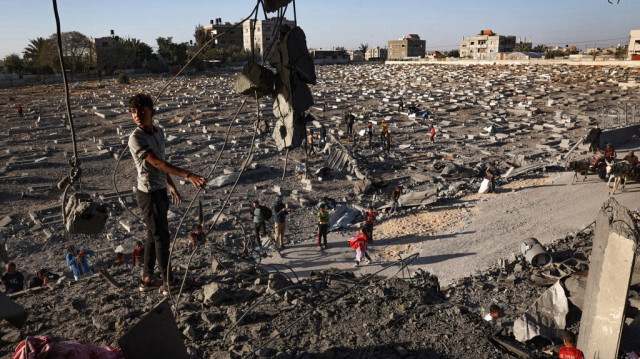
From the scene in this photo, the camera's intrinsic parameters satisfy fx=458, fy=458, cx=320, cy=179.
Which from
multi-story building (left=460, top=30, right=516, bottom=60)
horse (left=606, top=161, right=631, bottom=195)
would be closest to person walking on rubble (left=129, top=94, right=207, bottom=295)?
horse (left=606, top=161, right=631, bottom=195)

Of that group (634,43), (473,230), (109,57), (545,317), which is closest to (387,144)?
(473,230)

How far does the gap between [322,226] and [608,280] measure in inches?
256

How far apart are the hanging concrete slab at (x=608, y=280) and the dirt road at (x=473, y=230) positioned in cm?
371

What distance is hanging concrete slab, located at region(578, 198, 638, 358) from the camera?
4848 millimetres

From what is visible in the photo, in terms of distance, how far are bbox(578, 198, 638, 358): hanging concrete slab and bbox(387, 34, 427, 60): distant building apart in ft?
327

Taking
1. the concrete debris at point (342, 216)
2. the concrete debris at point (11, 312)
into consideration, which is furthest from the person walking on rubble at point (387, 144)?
→ the concrete debris at point (11, 312)

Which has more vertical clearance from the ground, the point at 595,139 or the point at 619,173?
the point at 595,139

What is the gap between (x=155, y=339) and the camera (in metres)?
3.35

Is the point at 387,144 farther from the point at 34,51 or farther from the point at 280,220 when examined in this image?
the point at 34,51

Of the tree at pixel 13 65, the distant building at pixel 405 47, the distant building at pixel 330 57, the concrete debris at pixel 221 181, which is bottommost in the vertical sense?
the concrete debris at pixel 221 181

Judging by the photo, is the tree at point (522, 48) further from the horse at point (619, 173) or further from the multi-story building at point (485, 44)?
the horse at point (619, 173)

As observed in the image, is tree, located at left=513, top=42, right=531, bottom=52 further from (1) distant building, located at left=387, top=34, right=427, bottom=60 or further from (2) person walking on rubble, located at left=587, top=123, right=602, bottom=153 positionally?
(2) person walking on rubble, located at left=587, top=123, right=602, bottom=153

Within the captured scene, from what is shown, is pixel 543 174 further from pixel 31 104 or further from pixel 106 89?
pixel 106 89

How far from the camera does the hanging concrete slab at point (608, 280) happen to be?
4848 millimetres
